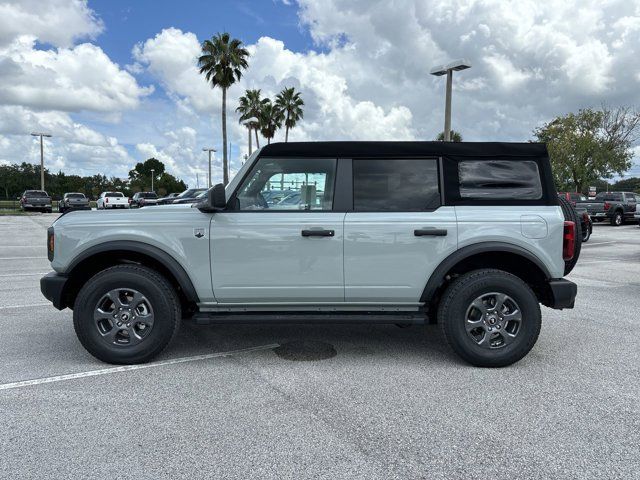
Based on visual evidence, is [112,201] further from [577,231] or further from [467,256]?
[577,231]

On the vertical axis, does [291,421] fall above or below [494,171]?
below

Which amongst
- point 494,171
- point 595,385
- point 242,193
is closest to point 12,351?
point 242,193

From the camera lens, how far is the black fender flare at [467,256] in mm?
3895

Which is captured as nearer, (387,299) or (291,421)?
(291,421)

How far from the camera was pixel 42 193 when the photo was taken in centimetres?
3372

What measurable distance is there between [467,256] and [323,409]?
5.51 feet

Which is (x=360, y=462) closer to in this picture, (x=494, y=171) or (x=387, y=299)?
(x=387, y=299)

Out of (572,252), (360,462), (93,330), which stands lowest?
(360,462)

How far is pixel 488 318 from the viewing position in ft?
13.0

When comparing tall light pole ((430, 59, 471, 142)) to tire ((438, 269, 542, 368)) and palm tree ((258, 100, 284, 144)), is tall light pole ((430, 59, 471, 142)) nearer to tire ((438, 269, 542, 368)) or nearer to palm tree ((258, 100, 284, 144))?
tire ((438, 269, 542, 368))

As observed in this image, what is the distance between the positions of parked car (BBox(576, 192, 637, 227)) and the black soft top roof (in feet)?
71.4

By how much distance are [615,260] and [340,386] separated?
10.1m

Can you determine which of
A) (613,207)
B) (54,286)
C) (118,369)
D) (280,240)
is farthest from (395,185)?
(613,207)

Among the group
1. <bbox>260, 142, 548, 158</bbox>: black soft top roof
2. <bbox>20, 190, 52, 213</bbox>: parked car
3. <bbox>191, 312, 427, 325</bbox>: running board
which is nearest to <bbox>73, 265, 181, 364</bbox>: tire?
<bbox>191, 312, 427, 325</bbox>: running board
